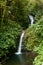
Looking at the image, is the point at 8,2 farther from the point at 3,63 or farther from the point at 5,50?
the point at 3,63

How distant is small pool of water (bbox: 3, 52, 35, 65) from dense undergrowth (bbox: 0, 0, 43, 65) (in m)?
0.51

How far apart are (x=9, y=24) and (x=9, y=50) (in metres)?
2.36

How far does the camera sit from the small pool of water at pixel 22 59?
555 inches

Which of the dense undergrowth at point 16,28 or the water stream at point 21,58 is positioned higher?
the dense undergrowth at point 16,28

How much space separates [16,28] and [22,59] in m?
3.27

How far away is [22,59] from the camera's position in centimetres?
1490

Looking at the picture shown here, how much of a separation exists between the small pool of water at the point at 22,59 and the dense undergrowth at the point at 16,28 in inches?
20.2

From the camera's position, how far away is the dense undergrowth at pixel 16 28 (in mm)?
15023

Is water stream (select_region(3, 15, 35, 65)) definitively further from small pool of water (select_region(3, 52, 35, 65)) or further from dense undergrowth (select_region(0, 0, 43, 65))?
dense undergrowth (select_region(0, 0, 43, 65))

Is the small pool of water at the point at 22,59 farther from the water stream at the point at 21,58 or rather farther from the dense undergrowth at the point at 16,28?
the dense undergrowth at the point at 16,28

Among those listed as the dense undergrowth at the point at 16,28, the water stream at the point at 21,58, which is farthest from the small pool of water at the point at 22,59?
the dense undergrowth at the point at 16,28

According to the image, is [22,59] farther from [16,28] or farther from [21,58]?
[16,28]

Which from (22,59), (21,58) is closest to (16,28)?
(21,58)

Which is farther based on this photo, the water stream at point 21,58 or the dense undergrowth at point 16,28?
the dense undergrowth at point 16,28
